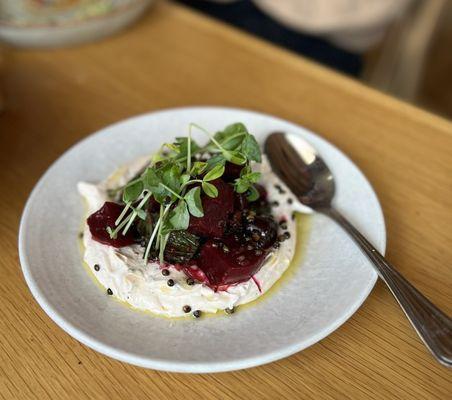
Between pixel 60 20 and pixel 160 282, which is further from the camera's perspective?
pixel 60 20

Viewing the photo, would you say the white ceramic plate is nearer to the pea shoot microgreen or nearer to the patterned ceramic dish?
the pea shoot microgreen

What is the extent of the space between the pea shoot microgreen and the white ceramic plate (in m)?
0.08

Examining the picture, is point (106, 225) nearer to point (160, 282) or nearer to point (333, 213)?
point (160, 282)

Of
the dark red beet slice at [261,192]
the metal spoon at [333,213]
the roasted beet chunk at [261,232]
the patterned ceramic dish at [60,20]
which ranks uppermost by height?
the metal spoon at [333,213]

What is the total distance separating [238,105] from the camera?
0.96 metres

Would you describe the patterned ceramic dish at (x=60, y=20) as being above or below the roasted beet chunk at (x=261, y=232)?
below

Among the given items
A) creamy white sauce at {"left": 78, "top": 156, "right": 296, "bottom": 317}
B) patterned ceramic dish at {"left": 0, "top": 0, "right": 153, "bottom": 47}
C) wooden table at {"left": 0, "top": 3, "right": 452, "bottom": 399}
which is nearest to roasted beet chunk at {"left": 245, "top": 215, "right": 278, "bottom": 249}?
creamy white sauce at {"left": 78, "top": 156, "right": 296, "bottom": 317}

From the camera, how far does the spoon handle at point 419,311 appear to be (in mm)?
520

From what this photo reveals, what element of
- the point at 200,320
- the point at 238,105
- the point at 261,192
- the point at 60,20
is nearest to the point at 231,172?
the point at 261,192

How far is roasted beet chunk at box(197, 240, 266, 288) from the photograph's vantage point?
0.59 m

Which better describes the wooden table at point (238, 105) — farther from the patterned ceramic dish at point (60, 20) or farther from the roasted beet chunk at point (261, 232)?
the roasted beet chunk at point (261, 232)

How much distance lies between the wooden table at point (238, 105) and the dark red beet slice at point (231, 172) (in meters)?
0.23

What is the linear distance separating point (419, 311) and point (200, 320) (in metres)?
0.23

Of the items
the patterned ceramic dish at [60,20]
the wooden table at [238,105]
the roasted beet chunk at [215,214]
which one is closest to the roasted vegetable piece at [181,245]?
the roasted beet chunk at [215,214]
